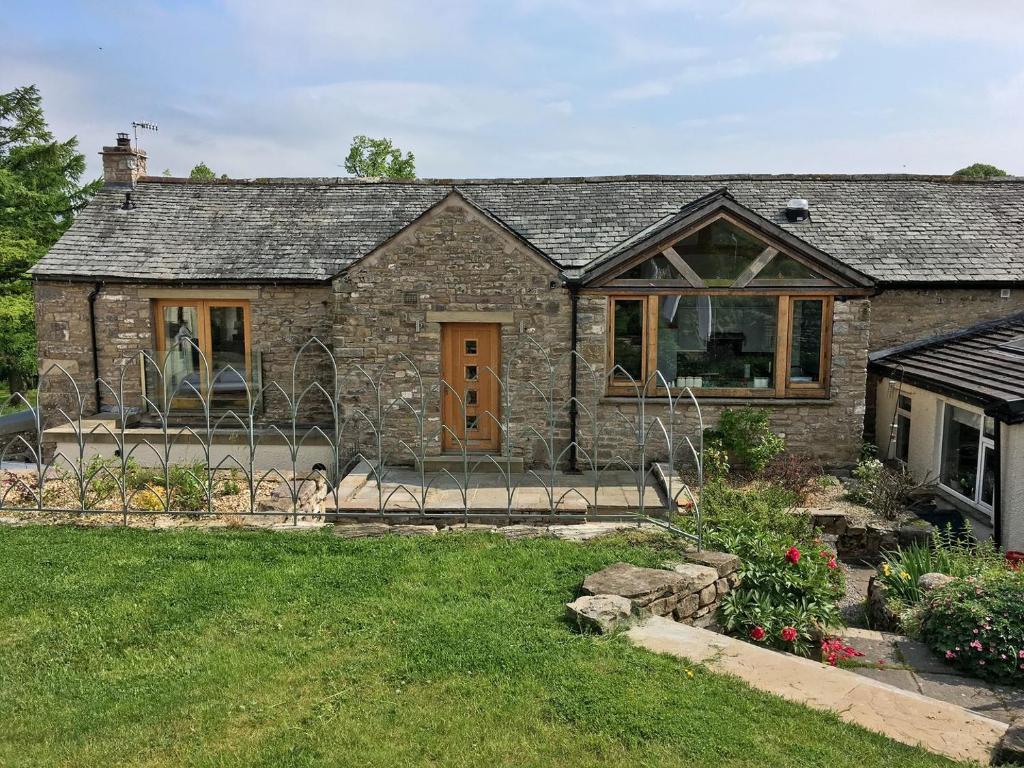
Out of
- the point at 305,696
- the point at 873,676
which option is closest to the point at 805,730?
the point at 873,676

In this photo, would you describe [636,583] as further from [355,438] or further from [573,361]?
[355,438]

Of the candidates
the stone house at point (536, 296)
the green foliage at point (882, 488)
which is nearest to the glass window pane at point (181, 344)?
the stone house at point (536, 296)

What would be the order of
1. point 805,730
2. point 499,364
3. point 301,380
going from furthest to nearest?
point 301,380 → point 499,364 → point 805,730

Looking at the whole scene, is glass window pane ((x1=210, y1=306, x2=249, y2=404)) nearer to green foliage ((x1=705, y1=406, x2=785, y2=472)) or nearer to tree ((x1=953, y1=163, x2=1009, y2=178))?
green foliage ((x1=705, y1=406, x2=785, y2=472))

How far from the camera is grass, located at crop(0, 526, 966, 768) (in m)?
4.27

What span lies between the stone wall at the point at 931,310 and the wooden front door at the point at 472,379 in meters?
7.10

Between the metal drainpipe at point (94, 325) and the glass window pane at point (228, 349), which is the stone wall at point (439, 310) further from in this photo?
the metal drainpipe at point (94, 325)

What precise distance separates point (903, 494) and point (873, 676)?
5.27m

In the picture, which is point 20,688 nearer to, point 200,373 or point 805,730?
point 805,730

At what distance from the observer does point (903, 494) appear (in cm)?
1049

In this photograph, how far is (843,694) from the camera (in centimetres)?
505

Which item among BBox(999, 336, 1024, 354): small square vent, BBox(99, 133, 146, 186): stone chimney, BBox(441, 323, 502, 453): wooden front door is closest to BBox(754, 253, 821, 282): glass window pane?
BBox(999, 336, 1024, 354): small square vent

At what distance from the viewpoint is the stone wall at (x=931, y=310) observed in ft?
42.6

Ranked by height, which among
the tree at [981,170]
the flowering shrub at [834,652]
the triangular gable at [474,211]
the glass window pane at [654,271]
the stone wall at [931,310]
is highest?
the tree at [981,170]
